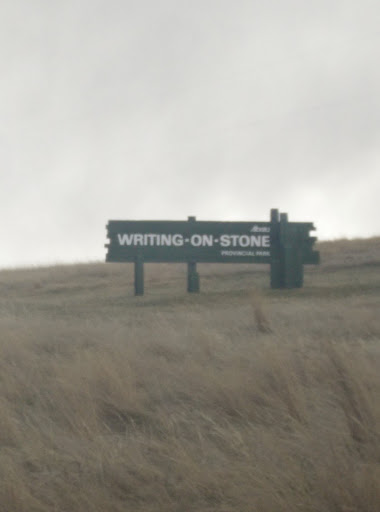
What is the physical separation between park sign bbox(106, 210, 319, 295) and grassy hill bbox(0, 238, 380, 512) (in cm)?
751

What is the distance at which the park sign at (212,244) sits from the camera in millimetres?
18031

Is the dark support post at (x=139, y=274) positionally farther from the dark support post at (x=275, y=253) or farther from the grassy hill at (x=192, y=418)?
the grassy hill at (x=192, y=418)

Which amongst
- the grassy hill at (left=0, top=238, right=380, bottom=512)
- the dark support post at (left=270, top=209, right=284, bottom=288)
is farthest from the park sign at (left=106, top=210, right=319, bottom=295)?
the grassy hill at (left=0, top=238, right=380, bottom=512)

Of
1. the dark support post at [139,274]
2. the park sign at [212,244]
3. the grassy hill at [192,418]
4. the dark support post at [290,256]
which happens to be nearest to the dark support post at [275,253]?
the park sign at [212,244]

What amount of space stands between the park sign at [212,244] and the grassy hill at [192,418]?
24.6 ft

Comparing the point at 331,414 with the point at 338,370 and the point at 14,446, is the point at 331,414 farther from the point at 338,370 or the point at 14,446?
the point at 14,446

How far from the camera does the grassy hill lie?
12.4 feet

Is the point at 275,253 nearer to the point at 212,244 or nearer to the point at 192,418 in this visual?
the point at 212,244

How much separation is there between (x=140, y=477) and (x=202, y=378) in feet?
7.12

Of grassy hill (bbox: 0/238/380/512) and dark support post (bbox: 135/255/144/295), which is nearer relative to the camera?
grassy hill (bbox: 0/238/380/512)

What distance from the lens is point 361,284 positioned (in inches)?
665

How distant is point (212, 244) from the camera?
18141 millimetres

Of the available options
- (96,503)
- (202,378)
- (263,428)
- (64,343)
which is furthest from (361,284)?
(96,503)

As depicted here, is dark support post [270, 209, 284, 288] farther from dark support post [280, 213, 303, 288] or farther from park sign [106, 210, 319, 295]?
dark support post [280, 213, 303, 288]
